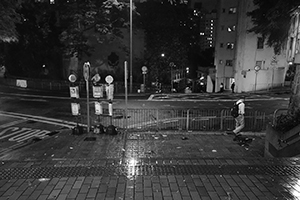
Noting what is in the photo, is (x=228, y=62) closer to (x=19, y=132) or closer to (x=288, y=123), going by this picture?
(x=288, y=123)

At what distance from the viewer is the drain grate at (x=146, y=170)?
609 centimetres

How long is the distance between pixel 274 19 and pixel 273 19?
99 millimetres

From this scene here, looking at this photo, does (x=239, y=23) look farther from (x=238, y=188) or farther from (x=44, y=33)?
(x=238, y=188)

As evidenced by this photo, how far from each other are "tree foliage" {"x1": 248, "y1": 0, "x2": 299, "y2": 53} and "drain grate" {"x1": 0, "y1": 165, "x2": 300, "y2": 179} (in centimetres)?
2008

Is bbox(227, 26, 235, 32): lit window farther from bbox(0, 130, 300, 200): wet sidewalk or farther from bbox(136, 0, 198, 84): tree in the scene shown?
bbox(0, 130, 300, 200): wet sidewalk

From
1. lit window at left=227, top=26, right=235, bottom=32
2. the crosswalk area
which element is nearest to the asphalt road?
the crosswalk area

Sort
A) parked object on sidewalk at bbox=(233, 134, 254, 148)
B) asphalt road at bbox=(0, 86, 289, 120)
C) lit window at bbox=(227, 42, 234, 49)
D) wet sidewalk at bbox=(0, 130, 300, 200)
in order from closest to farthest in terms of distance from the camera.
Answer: wet sidewalk at bbox=(0, 130, 300, 200)
parked object on sidewalk at bbox=(233, 134, 254, 148)
asphalt road at bbox=(0, 86, 289, 120)
lit window at bbox=(227, 42, 234, 49)

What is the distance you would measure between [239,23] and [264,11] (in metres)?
4.98

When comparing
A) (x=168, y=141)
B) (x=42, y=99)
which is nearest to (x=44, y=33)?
(x=42, y=99)

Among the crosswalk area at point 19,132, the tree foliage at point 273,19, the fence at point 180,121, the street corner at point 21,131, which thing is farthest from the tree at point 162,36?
the crosswalk area at point 19,132

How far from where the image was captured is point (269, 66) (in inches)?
1266

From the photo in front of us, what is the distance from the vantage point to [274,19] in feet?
78.0

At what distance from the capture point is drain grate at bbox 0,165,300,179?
6090mm

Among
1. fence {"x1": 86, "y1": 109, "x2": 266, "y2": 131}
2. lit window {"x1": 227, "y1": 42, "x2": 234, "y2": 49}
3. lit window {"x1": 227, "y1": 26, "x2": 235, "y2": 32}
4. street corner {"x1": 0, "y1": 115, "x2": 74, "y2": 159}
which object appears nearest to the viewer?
street corner {"x1": 0, "y1": 115, "x2": 74, "y2": 159}
